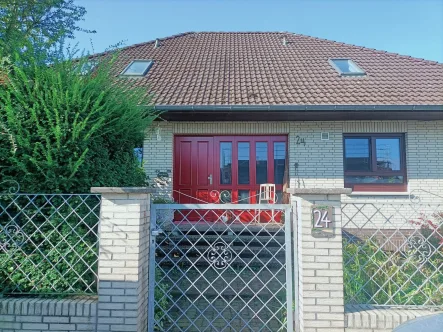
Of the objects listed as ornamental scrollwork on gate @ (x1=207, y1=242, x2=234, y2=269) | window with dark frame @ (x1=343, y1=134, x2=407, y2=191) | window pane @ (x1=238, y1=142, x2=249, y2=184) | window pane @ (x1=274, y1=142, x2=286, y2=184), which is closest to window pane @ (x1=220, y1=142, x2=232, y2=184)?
window pane @ (x1=238, y1=142, x2=249, y2=184)

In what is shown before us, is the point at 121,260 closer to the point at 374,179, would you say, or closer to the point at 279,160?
the point at 279,160

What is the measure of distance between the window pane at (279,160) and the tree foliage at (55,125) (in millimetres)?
4887

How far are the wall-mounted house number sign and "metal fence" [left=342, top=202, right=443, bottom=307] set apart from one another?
28cm

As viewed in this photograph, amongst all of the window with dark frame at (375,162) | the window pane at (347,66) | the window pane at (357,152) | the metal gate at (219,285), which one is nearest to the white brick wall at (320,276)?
the metal gate at (219,285)

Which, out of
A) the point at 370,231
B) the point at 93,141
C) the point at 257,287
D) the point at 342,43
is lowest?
the point at 257,287

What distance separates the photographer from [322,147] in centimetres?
720

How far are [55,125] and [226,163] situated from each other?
4.94m

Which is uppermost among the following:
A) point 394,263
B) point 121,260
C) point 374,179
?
point 374,179

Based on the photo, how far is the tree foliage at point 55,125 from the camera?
9.68 feet

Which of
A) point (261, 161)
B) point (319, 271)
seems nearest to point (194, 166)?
point (261, 161)

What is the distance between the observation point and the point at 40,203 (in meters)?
3.02

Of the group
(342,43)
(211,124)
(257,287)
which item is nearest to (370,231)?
(257,287)

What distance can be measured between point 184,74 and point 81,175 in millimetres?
6251

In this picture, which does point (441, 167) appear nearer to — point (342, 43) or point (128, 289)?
point (342, 43)
